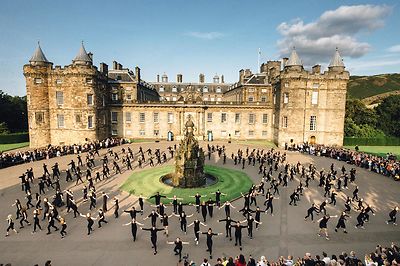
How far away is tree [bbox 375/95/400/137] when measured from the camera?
191 ft

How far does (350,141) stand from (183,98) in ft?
103

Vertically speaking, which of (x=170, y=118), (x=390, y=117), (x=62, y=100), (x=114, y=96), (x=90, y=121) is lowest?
(x=90, y=121)

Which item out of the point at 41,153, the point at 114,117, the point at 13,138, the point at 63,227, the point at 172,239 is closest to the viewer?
the point at 63,227

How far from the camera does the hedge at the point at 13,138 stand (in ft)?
151

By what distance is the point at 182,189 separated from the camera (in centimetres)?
2147

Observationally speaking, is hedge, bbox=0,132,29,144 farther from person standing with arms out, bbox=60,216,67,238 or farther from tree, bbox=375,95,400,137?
tree, bbox=375,95,400,137

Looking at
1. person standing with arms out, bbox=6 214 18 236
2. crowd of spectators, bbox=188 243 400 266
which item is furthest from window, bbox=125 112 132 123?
crowd of spectators, bbox=188 243 400 266

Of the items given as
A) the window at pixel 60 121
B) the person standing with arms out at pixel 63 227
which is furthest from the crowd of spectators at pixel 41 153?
the person standing with arms out at pixel 63 227

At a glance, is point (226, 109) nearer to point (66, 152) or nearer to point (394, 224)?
point (66, 152)

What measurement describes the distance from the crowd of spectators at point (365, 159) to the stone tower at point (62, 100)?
3159 cm

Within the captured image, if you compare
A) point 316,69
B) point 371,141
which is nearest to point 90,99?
point 316,69

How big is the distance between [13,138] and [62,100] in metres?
15.8

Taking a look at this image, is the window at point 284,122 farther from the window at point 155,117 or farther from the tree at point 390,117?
the tree at point 390,117

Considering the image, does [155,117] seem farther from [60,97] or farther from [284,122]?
[284,122]
